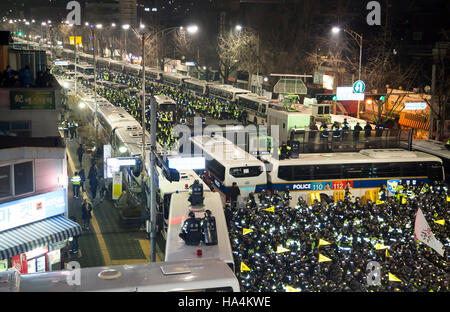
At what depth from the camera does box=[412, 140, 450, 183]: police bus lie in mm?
23703

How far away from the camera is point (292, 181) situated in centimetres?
2134

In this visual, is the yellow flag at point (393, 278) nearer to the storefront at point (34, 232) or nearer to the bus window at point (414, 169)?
the storefront at point (34, 232)

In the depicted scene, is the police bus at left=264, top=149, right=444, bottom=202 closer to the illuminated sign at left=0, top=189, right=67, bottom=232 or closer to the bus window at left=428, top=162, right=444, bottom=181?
the bus window at left=428, top=162, right=444, bottom=181

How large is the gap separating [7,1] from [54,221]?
173m

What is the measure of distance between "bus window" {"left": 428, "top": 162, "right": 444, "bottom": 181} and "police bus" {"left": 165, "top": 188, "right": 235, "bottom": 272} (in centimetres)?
1121

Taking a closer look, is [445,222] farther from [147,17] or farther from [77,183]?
[147,17]

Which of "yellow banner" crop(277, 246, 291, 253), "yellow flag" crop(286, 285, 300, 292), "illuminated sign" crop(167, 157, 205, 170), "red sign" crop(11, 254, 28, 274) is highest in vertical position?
"illuminated sign" crop(167, 157, 205, 170)

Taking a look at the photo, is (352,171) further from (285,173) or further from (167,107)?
(167,107)

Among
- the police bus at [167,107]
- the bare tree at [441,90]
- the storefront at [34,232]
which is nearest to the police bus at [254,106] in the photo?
the police bus at [167,107]

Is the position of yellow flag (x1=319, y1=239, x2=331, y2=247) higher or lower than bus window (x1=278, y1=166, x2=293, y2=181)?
lower

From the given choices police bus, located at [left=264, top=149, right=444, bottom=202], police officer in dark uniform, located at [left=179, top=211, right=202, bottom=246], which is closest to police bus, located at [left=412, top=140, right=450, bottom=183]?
police bus, located at [left=264, top=149, right=444, bottom=202]

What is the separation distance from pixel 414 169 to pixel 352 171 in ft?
9.19

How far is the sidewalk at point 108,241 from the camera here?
16.5 metres

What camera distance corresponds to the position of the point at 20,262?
1399cm
